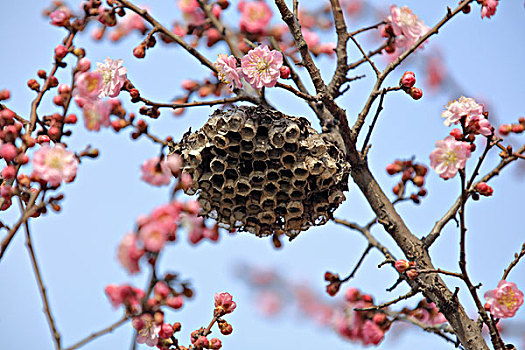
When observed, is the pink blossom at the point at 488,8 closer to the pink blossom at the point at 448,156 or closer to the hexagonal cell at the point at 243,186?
the pink blossom at the point at 448,156

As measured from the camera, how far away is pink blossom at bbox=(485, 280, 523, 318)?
8.46ft

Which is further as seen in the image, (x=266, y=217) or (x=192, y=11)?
(x=192, y=11)

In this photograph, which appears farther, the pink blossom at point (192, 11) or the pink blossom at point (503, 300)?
the pink blossom at point (192, 11)

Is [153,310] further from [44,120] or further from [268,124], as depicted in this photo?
[44,120]

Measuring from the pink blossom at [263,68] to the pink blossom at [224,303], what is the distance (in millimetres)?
924

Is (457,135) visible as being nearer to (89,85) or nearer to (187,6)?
(89,85)

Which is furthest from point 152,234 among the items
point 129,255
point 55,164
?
point 55,164

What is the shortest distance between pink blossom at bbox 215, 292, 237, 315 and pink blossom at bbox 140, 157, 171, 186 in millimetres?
728

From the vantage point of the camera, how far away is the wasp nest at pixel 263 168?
2.44 meters

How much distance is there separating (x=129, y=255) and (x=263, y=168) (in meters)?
0.75

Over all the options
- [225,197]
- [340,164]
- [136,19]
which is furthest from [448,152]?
[136,19]

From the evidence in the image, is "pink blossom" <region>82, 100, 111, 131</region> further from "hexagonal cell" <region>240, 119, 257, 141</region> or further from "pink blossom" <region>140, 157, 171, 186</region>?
"hexagonal cell" <region>240, 119, 257, 141</region>

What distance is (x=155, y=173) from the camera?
10.4 feet

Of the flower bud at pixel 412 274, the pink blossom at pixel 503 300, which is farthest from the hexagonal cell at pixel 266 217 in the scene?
the pink blossom at pixel 503 300
